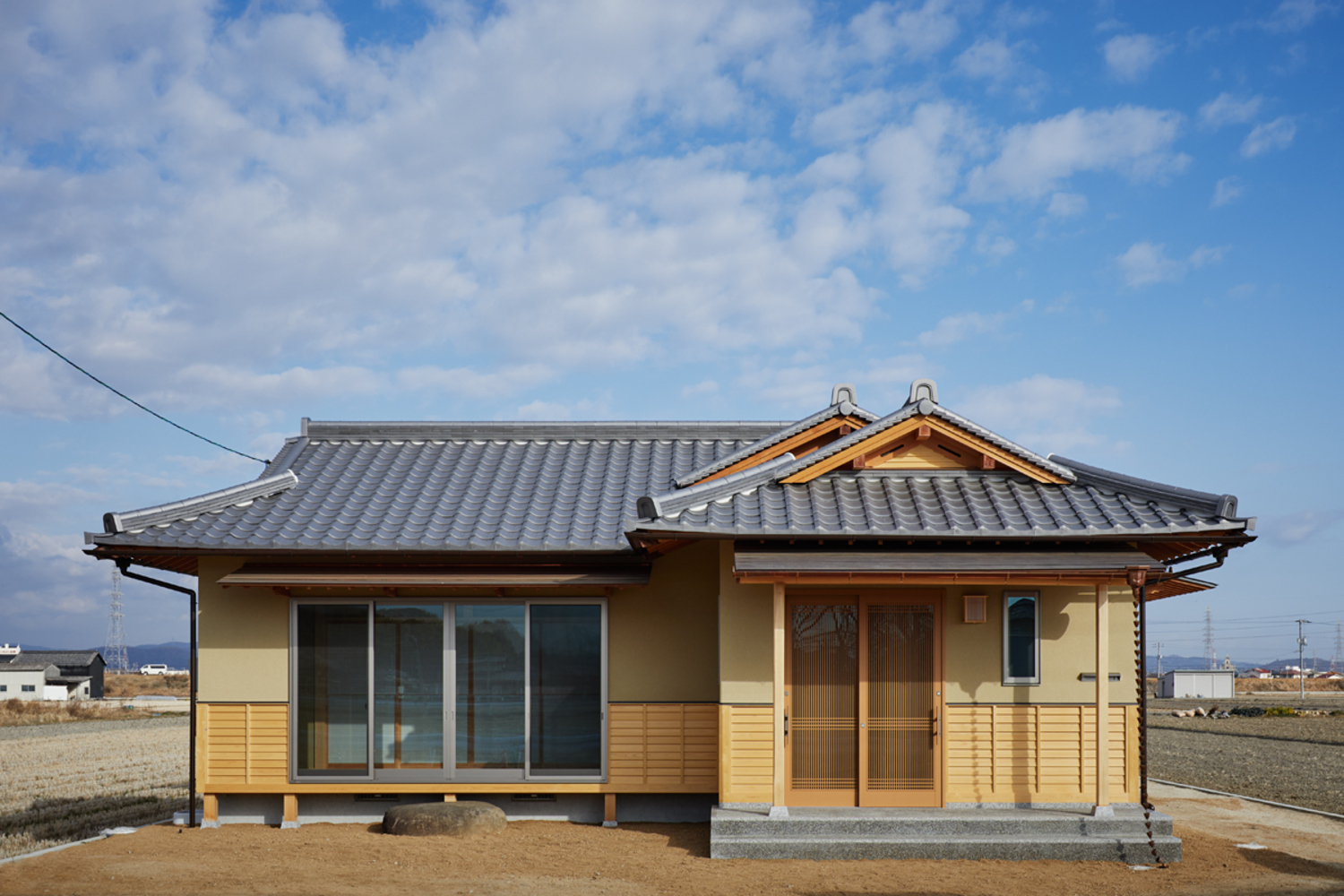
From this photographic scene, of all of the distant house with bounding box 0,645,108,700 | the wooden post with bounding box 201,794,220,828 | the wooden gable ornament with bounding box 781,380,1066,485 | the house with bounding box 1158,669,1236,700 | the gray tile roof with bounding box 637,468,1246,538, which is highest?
the wooden gable ornament with bounding box 781,380,1066,485

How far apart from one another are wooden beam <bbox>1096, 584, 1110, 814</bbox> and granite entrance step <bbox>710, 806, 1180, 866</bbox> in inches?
9.7

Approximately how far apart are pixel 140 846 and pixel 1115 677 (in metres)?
9.97

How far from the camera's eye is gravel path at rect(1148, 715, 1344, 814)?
15914 mm

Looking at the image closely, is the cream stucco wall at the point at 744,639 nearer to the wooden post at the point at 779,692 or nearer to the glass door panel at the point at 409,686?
the wooden post at the point at 779,692

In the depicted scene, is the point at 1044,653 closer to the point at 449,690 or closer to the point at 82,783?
the point at 449,690

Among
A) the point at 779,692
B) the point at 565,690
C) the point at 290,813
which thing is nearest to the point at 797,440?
the point at 779,692

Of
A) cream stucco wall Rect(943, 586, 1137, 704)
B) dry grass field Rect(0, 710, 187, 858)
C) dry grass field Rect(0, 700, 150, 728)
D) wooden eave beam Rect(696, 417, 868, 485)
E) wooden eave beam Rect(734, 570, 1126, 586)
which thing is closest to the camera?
wooden eave beam Rect(734, 570, 1126, 586)

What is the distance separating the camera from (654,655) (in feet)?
36.9

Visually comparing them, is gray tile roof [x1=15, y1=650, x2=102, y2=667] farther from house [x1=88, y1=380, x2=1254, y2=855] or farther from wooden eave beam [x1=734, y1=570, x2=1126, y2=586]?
wooden eave beam [x1=734, y1=570, x2=1126, y2=586]

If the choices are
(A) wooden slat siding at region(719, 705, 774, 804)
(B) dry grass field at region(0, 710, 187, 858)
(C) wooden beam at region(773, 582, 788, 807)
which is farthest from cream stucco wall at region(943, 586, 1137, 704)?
(B) dry grass field at region(0, 710, 187, 858)

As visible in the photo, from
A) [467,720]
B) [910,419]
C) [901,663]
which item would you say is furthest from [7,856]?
[910,419]

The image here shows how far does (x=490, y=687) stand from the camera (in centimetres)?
1117

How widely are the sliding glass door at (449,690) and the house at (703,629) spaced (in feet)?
0.09

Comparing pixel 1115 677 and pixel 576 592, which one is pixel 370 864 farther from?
pixel 1115 677
